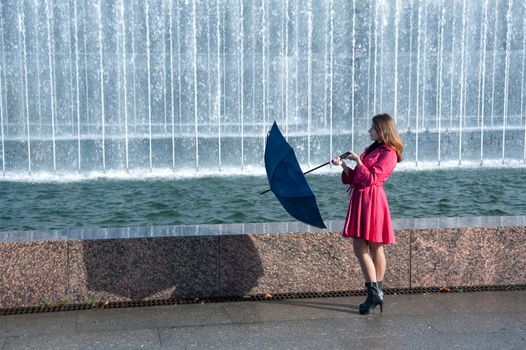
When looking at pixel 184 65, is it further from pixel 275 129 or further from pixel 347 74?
pixel 275 129

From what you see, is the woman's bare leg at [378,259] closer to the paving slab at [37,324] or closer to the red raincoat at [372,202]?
the red raincoat at [372,202]

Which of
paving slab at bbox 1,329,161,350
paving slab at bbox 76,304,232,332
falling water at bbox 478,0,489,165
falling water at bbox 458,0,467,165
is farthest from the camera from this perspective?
falling water at bbox 478,0,489,165

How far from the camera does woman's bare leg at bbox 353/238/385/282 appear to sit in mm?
5695

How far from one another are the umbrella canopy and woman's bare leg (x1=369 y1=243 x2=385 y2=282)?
41 centimetres

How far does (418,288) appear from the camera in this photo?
6.43 meters

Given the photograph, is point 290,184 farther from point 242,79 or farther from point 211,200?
point 242,79

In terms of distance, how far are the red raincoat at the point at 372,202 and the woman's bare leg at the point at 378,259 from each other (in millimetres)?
130

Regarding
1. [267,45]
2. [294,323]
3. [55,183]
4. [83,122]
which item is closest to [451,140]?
[267,45]

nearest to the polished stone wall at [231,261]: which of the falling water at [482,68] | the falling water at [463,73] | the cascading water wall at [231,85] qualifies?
the cascading water wall at [231,85]

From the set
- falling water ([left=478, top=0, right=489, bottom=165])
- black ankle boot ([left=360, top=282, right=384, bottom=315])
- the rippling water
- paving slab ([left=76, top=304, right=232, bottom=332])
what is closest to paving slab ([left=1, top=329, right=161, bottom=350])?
paving slab ([left=76, top=304, right=232, bottom=332])

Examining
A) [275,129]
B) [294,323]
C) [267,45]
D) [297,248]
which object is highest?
[267,45]

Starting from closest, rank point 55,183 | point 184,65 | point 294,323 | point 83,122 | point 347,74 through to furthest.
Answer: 1. point 294,323
2. point 55,183
3. point 83,122
4. point 184,65
5. point 347,74

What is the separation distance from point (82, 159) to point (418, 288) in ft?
33.2

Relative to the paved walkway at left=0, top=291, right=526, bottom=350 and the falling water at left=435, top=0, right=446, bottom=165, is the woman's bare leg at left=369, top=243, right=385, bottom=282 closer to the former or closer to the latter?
the paved walkway at left=0, top=291, right=526, bottom=350
